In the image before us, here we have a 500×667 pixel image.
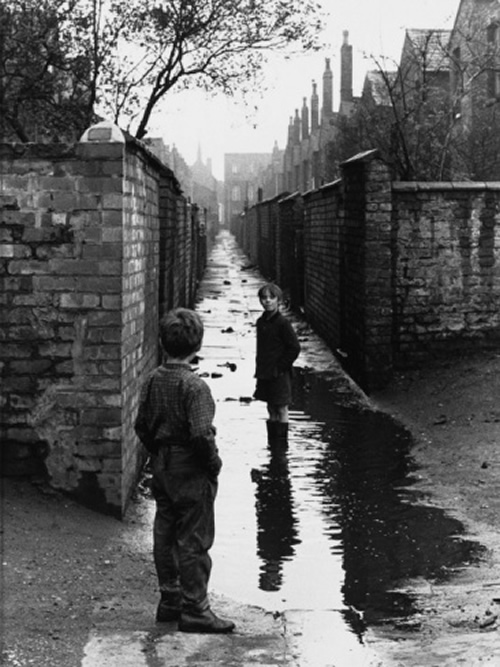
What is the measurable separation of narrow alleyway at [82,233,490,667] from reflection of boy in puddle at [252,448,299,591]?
12mm

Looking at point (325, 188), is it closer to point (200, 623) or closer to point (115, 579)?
point (115, 579)

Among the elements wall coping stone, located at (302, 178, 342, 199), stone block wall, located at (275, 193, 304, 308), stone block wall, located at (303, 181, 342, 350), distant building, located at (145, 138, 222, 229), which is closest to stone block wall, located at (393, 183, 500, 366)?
stone block wall, located at (303, 181, 342, 350)

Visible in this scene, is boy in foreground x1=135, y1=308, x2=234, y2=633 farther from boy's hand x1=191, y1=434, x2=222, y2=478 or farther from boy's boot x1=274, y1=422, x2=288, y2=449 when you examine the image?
boy's boot x1=274, y1=422, x2=288, y2=449

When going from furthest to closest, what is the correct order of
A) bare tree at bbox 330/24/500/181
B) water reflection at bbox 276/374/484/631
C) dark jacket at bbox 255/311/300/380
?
bare tree at bbox 330/24/500/181
dark jacket at bbox 255/311/300/380
water reflection at bbox 276/374/484/631

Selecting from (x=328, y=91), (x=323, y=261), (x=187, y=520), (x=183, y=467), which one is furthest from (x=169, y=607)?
(x=328, y=91)

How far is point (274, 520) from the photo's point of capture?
721cm

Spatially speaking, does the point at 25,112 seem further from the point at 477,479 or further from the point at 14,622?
the point at 14,622

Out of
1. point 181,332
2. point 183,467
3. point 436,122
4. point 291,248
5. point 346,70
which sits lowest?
point 183,467

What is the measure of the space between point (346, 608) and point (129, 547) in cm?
147

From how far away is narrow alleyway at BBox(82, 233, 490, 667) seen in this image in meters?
4.75

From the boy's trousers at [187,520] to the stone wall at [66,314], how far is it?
1793 millimetres

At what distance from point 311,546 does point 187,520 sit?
1796 mm

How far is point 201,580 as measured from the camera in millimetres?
4965

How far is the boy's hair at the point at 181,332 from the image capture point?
491 centimetres
